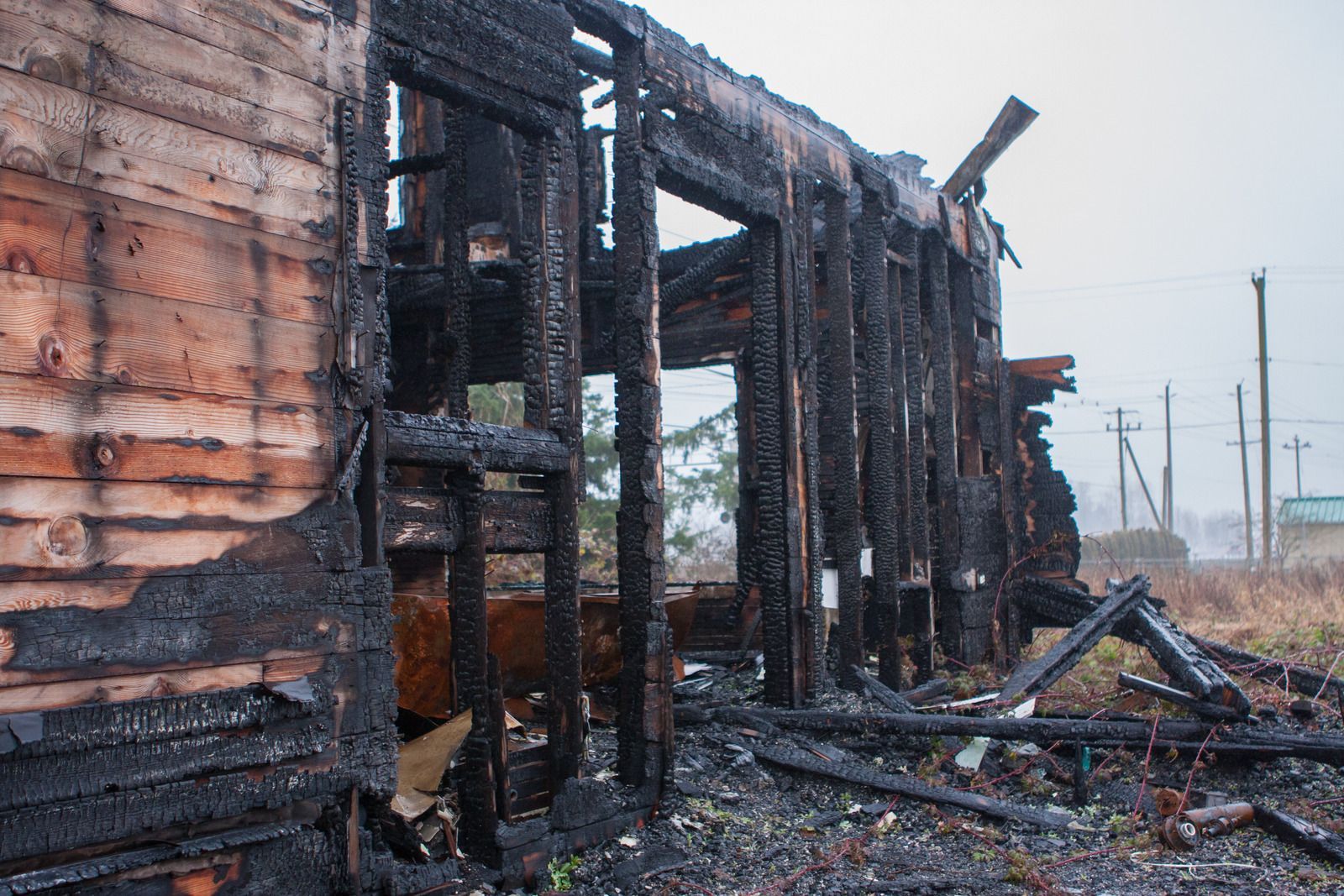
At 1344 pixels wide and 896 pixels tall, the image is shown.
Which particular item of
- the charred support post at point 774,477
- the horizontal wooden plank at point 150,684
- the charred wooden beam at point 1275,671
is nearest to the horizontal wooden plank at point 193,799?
the horizontal wooden plank at point 150,684

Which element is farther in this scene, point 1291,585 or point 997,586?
point 1291,585

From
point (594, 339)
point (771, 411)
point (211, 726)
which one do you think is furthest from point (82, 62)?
point (594, 339)

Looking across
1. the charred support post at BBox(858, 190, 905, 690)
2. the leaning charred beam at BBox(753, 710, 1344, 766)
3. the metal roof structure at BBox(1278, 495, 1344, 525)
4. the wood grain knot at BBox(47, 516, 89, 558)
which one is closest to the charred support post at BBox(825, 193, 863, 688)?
the charred support post at BBox(858, 190, 905, 690)

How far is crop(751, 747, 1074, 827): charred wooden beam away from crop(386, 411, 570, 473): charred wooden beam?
2.30 metres

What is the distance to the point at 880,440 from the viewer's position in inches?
312

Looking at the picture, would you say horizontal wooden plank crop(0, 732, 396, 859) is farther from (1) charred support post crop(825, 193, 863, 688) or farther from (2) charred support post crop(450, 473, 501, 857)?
(1) charred support post crop(825, 193, 863, 688)

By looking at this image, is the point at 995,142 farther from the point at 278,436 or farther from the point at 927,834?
the point at 278,436

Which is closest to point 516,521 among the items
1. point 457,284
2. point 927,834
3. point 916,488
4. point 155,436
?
point 155,436

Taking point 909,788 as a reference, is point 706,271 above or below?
above

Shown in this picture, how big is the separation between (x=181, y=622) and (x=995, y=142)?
8.76 m

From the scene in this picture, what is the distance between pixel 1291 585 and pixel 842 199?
13813 millimetres

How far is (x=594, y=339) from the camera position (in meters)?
9.48

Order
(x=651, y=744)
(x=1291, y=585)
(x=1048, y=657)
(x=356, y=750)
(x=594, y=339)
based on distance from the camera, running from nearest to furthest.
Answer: (x=356, y=750), (x=651, y=744), (x=1048, y=657), (x=594, y=339), (x=1291, y=585)

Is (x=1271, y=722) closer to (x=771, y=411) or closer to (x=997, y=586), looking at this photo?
(x=997, y=586)
